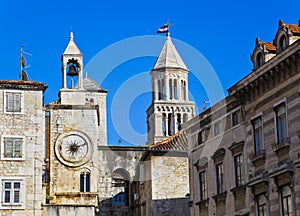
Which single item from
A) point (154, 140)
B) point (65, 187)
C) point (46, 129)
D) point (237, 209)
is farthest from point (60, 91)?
point (154, 140)

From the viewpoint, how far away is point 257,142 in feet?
106

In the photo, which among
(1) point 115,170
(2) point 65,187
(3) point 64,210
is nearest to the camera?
(3) point 64,210

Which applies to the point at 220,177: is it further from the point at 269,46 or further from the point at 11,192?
the point at 11,192

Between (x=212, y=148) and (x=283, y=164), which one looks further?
(x=212, y=148)

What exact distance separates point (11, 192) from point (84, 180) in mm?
7580

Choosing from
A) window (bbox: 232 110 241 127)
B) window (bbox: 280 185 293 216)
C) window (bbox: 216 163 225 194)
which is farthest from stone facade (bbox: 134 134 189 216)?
window (bbox: 280 185 293 216)

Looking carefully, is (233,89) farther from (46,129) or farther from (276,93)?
(46,129)

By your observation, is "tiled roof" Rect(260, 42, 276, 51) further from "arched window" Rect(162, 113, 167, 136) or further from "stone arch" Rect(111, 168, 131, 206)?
"arched window" Rect(162, 113, 167, 136)

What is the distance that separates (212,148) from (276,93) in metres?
7.35

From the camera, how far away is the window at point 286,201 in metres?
28.8

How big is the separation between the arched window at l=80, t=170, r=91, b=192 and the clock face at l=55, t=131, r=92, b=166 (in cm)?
76

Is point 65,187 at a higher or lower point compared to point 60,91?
lower

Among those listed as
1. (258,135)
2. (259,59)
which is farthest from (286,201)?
(259,59)

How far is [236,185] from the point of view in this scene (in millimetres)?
34156
